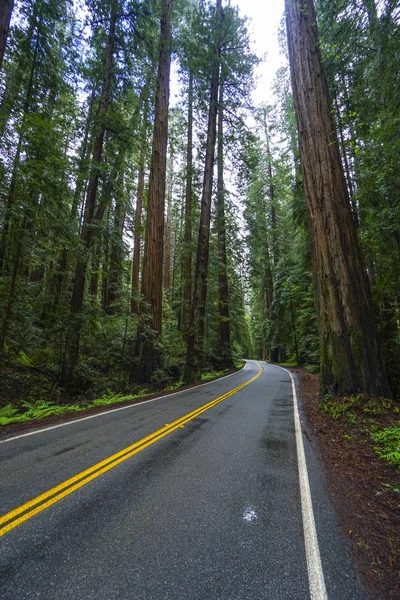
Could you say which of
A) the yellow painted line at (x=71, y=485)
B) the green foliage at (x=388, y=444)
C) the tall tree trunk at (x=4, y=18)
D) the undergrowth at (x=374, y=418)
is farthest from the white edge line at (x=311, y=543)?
the tall tree trunk at (x=4, y=18)

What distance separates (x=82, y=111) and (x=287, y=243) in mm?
19062

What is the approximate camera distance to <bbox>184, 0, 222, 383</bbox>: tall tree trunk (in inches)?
493

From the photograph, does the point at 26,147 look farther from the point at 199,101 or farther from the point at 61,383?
the point at 199,101

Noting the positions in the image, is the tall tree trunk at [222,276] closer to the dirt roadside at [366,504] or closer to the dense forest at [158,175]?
the dense forest at [158,175]

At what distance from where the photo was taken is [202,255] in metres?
13.5

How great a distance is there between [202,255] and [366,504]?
457 inches

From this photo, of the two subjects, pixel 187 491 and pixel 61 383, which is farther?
pixel 61 383

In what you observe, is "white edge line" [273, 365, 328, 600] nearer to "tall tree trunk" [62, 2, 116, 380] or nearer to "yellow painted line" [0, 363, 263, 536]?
"yellow painted line" [0, 363, 263, 536]

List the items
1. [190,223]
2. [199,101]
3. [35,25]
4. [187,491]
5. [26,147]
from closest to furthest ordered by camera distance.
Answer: [187,491] < [26,147] < [35,25] < [199,101] < [190,223]

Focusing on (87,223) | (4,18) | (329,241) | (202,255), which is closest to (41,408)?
(87,223)

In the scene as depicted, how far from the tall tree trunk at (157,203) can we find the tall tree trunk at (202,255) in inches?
71.0

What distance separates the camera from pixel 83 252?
30.1 ft

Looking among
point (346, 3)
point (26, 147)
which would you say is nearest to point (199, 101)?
point (346, 3)

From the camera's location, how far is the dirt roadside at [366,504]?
207 cm
